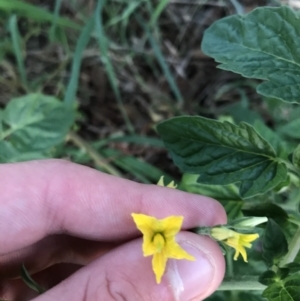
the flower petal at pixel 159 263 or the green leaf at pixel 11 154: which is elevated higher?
the flower petal at pixel 159 263

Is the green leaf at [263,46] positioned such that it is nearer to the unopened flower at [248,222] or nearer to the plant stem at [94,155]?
the unopened flower at [248,222]

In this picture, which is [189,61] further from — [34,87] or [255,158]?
[255,158]

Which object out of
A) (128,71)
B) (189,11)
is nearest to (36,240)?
(128,71)

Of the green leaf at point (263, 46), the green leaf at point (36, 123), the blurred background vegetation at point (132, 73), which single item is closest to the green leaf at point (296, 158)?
the green leaf at point (263, 46)

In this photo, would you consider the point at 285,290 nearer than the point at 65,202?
Yes

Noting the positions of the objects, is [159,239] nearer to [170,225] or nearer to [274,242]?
[170,225]

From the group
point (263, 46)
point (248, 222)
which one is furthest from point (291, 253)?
point (263, 46)

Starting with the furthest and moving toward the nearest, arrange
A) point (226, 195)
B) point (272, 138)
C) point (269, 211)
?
1. point (272, 138)
2. point (226, 195)
3. point (269, 211)
